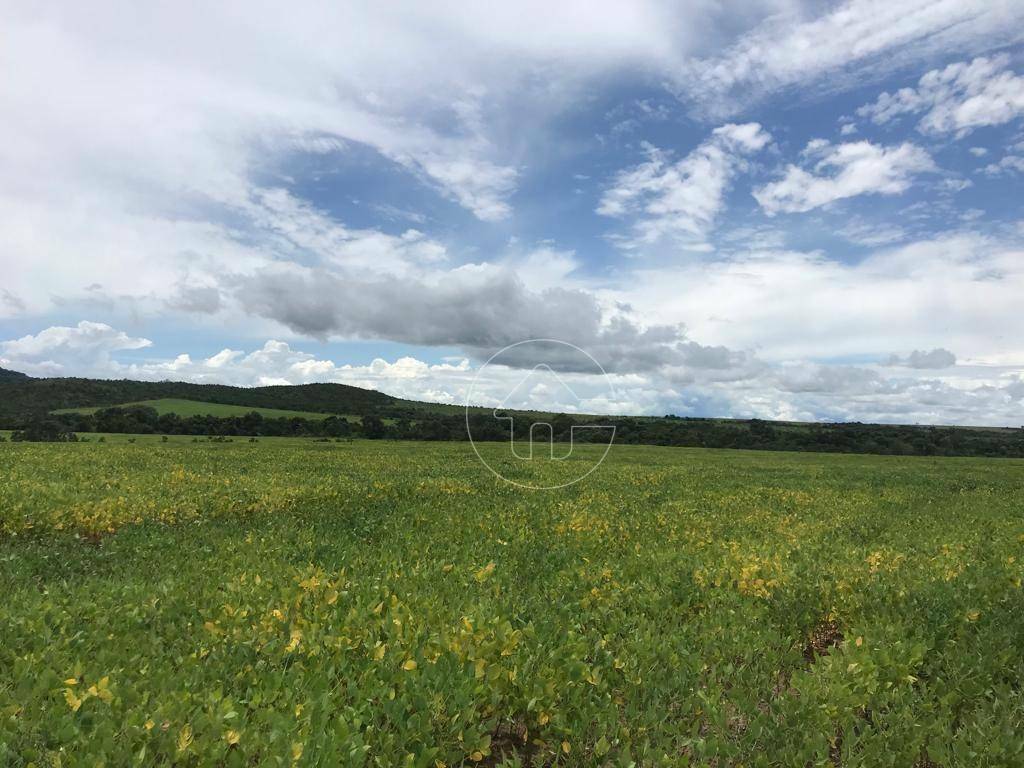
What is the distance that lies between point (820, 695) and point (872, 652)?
118 cm

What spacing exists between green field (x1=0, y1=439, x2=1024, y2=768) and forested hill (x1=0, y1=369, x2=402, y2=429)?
399 feet

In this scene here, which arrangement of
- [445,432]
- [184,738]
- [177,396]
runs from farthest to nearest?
[177,396], [445,432], [184,738]

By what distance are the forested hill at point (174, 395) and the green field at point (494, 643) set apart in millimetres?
121520

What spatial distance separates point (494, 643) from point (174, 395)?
162m

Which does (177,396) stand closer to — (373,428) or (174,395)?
(174,395)

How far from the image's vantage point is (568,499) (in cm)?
1741

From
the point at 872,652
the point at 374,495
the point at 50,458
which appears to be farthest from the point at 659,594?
the point at 50,458

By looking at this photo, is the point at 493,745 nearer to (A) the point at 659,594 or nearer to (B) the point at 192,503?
(A) the point at 659,594

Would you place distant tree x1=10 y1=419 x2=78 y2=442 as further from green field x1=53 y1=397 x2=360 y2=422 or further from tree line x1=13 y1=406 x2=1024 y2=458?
green field x1=53 y1=397 x2=360 y2=422

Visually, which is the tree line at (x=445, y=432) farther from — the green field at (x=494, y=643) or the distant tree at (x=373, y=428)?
the green field at (x=494, y=643)

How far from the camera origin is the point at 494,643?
558 centimetres

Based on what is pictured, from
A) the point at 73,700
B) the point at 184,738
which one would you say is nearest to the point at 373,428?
the point at 73,700

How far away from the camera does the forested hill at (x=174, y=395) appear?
12694 cm

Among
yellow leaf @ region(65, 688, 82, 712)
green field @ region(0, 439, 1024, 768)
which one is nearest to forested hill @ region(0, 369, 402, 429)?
green field @ region(0, 439, 1024, 768)
